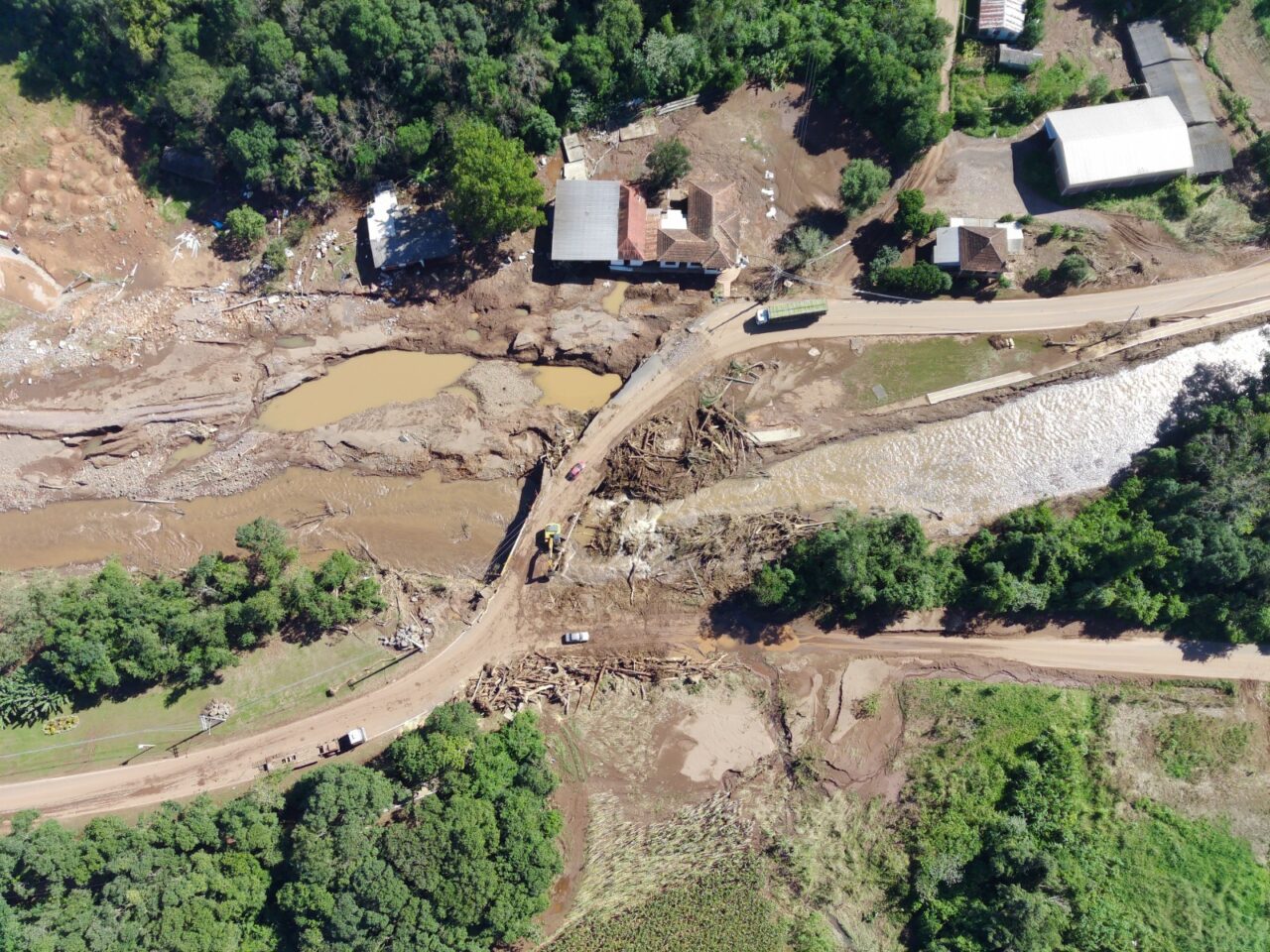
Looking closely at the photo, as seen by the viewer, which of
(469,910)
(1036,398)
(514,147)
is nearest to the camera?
(469,910)

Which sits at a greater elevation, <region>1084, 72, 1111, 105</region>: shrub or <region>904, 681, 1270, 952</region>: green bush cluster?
<region>1084, 72, 1111, 105</region>: shrub

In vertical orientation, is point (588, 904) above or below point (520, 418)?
below

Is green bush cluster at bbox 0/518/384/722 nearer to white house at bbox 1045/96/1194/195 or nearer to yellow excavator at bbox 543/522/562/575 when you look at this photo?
yellow excavator at bbox 543/522/562/575

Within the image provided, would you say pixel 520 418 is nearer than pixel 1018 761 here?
No

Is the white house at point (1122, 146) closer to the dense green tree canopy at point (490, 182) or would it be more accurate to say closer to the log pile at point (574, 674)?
the dense green tree canopy at point (490, 182)

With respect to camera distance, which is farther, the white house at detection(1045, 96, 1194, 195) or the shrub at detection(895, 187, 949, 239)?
the white house at detection(1045, 96, 1194, 195)

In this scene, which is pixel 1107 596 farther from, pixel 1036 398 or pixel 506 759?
pixel 506 759

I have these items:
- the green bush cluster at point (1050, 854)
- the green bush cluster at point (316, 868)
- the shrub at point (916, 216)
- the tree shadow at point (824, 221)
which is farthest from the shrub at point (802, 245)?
the green bush cluster at point (316, 868)

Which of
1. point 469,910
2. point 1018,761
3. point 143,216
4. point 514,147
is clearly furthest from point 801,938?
point 143,216

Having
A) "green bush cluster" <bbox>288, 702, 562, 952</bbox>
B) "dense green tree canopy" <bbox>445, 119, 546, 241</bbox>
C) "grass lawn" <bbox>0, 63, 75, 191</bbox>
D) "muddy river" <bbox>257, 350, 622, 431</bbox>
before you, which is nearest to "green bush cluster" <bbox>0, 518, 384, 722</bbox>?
"muddy river" <bbox>257, 350, 622, 431</bbox>
